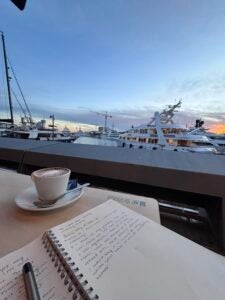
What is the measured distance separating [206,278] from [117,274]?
14cm

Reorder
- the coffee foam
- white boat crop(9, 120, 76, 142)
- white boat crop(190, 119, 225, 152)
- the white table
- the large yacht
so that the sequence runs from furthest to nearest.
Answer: the large yacht
white boat crop(190, 119, 225, 152)
white boat crop(9, 120, 76, 142)
the coffee foam
the white table

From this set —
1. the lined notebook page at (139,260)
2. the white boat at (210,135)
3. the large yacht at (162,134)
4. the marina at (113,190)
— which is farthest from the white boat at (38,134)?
the white boat at (210,135)

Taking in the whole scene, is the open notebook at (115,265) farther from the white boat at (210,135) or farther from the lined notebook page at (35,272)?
the white boat at (210,135)

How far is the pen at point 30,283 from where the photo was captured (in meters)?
0.22

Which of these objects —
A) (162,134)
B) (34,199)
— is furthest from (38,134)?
(162,134)

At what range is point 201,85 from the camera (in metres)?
4.18

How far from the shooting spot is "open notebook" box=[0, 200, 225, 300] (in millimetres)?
228

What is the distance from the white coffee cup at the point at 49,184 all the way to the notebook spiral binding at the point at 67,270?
14 centimetres

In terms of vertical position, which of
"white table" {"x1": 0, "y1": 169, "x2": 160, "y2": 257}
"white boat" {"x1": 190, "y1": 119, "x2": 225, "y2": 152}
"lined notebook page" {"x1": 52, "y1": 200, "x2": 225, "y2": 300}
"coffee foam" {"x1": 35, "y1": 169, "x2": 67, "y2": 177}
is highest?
"white boat" {"x1": 190, "y1": 119, "x2": 225, "y2": 152}

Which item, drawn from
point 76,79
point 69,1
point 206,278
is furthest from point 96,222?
point 76,79

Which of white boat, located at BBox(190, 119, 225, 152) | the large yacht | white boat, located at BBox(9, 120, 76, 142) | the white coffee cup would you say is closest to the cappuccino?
the white coffee cup

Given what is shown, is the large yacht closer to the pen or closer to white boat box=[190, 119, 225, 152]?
white boat box=[190, 119, 225, 152]

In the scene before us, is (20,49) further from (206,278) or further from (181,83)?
(206,278)

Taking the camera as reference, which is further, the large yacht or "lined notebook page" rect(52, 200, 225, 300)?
the large yacht
